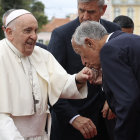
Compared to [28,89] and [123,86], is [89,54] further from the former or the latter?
[28,89]

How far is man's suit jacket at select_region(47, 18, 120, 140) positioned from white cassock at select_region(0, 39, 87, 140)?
0.31 meters

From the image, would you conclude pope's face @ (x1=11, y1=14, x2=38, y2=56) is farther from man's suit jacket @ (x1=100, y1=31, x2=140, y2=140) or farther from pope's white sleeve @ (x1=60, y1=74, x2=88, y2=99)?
man's suit jacket @ (x1=100, y1=31, x2=140, y2=140)

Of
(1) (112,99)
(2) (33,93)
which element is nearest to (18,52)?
(2) (33,93)

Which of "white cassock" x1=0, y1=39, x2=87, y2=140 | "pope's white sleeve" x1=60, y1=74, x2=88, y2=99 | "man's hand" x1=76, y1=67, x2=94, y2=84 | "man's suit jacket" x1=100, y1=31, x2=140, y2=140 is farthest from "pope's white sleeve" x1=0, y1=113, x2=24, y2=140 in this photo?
"man's suit jacket" x1=100, y1=31, x2=140, y2=140

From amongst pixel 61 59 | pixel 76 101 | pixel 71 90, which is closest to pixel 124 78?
pixel 71 90

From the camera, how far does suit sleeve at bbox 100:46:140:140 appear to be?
324cm

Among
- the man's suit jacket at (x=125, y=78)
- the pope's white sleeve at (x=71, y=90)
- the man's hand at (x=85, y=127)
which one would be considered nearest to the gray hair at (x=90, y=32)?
the man's suit jacket at (x=125, y=78)

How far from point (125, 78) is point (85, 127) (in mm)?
1432

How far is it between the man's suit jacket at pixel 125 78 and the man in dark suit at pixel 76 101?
4.10 ft

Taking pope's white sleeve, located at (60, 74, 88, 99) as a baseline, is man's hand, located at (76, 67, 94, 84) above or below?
above

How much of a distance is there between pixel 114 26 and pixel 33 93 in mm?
1457

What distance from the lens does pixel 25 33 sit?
411cm

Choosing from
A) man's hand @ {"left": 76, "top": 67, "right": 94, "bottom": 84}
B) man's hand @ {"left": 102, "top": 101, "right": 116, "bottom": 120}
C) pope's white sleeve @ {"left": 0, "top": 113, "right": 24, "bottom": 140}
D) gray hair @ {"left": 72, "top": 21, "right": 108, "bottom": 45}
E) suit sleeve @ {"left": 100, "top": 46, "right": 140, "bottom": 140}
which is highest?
gray hair @ {"left": 72, "top": 21, "right": 108, "bottom": 45}

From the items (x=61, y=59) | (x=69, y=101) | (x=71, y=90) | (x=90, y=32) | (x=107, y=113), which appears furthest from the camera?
(x=69, y=101)
